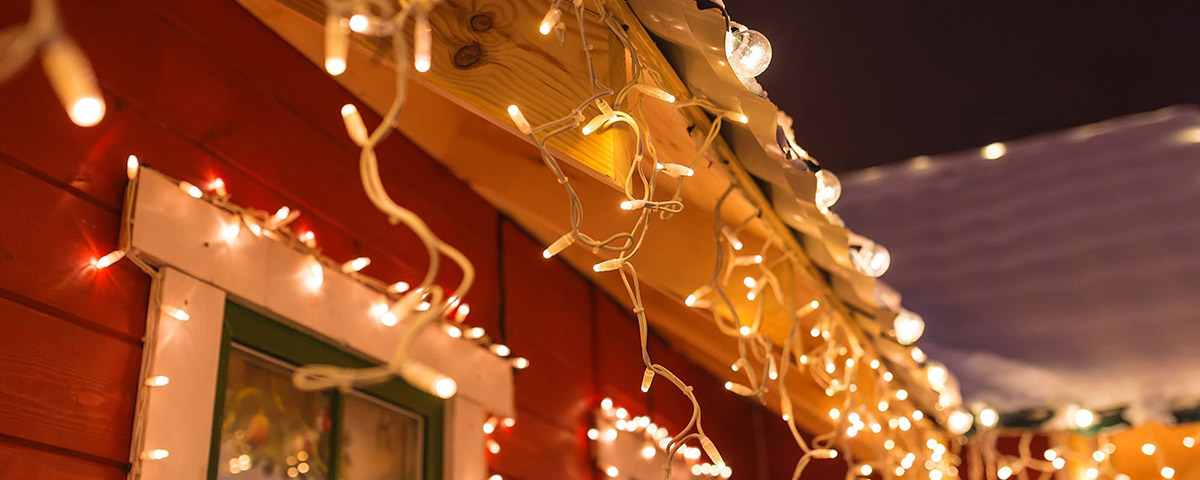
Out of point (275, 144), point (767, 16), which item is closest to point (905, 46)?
point (767, 16)

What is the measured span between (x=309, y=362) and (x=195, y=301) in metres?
0.35

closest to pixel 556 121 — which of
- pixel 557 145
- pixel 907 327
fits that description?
pixel 557 145

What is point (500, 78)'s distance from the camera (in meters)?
1.36

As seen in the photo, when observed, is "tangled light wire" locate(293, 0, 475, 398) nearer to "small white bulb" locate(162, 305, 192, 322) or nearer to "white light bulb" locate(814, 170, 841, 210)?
"small white bulb" locate(162, 305, 192, 322)

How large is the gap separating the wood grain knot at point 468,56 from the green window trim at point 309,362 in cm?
76

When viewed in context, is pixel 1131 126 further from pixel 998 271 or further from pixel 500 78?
pixel 500 78

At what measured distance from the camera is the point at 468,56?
1.37 metres

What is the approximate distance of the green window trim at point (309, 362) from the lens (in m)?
1.81

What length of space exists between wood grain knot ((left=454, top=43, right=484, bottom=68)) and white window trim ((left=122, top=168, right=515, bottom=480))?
2.09ft

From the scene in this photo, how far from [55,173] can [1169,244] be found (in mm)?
3590

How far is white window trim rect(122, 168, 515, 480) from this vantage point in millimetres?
1625

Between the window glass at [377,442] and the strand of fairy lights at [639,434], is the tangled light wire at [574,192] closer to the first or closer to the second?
the window glass at [377,442]

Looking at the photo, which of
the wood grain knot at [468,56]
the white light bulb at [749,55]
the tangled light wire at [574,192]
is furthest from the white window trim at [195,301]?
the white light bulb at [749,55]

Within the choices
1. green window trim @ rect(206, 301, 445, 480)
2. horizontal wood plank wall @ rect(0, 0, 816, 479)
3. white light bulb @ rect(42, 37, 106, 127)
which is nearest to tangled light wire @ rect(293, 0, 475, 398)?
white light bulb @ rect(42, 37, 106, 127)
